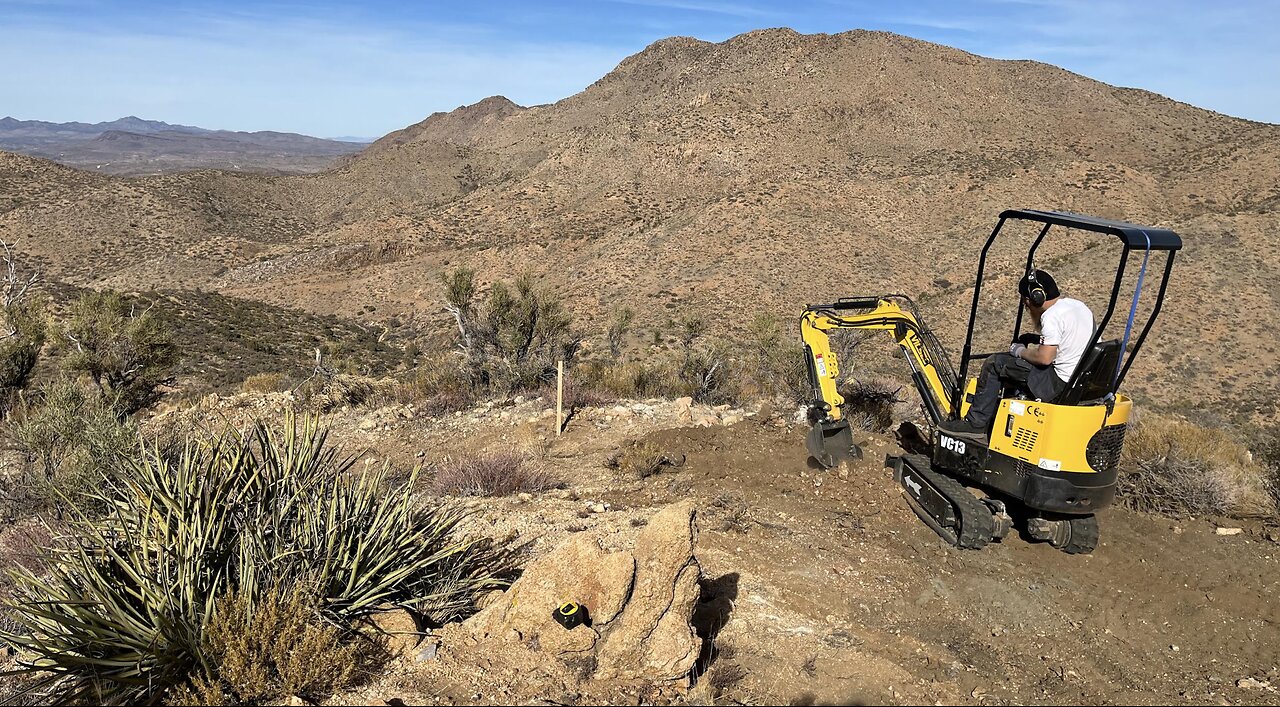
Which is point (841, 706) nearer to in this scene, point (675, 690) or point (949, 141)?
point (675, 690)

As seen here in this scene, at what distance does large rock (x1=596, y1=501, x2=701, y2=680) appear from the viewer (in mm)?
4320

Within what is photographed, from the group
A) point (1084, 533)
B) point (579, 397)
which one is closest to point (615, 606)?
point (1084, 533)

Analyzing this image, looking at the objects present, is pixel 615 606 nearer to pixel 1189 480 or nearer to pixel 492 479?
pixel 492 479

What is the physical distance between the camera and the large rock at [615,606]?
4.35 meters

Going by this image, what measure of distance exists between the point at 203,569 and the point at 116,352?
1327cm

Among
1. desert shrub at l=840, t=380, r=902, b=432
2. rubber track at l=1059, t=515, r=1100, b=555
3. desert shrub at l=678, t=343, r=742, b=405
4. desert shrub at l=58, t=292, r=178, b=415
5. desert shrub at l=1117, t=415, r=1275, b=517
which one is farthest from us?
desert shrub at l=58, t=292, r=178, b=415

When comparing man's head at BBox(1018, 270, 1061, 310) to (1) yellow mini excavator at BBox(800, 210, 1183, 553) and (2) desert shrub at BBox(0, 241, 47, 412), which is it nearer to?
(1) yellow mini excavator at BBox(800, 210, 1183, 553)

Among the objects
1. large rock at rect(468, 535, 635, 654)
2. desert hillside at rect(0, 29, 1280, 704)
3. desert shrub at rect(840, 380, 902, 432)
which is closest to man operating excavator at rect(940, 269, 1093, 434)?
desert hillside at rect(0, 29, 1280, 704)

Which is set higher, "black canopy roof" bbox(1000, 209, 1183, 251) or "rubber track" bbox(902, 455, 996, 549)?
"black canopy roof" bbox(1000, 209, 1183, 251)

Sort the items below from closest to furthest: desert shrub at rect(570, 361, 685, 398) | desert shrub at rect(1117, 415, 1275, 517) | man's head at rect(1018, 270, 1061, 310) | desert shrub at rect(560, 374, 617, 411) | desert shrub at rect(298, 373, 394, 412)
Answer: man's head at rect(1018, 270, 1061, 310) < desert shrub at rect(1117, 415, 1275, 517) < desert shrub at rect(560, 374, 617, 411) < desert shrub at rect(298, 373, 394, 412) < desert shrub at rect(570, 361, 685, 398)

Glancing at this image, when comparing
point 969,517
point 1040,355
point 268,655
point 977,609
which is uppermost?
point 1040,355

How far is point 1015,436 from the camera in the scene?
243 inches

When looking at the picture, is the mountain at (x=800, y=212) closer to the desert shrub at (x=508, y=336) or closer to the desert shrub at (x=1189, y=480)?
the desert shrub at (x=508, y=336)

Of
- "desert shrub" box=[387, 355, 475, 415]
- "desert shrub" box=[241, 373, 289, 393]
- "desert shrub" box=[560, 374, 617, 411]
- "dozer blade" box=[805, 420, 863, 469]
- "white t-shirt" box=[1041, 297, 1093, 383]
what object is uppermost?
"white t-shirt" box=[1041, 297, 1093, 383]
